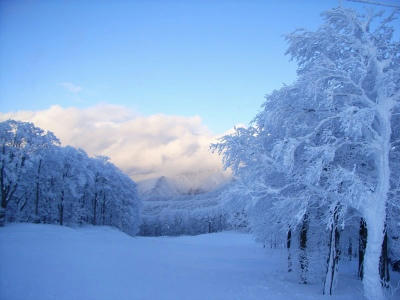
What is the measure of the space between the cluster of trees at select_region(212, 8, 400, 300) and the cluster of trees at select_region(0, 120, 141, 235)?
2734 cm

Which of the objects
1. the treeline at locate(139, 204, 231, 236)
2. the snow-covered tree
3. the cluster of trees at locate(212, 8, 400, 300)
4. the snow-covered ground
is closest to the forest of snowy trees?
the cluster of trees at locate(212, 8, 400, 300)

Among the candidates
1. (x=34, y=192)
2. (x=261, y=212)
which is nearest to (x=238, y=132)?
(x=261, y=212)

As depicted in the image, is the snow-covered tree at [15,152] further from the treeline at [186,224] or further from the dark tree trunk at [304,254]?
the treeline at [186,224]

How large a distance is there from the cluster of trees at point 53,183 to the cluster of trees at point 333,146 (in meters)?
27.3

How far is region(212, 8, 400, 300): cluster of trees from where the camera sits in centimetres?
923

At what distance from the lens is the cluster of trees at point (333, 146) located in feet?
30.3

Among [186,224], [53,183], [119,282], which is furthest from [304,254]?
[186,224]

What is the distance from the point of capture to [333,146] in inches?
383

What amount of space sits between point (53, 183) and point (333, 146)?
1475 inches

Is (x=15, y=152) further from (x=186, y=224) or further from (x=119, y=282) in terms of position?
(x=186, y=224)

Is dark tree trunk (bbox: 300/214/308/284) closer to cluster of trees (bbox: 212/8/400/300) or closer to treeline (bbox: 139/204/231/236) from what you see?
cluster of trees (bbox: 212/8/400/300)

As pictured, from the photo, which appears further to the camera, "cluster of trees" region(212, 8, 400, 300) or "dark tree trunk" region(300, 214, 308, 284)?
"dark tree trunk" region(300, 214, 308, 284)

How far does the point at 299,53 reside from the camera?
12.2 m

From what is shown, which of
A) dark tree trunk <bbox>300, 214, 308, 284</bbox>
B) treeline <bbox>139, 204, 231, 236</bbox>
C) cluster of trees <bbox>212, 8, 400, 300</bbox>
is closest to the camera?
cluster of trees <bbox>212, 8, 400, 300</bbox>
